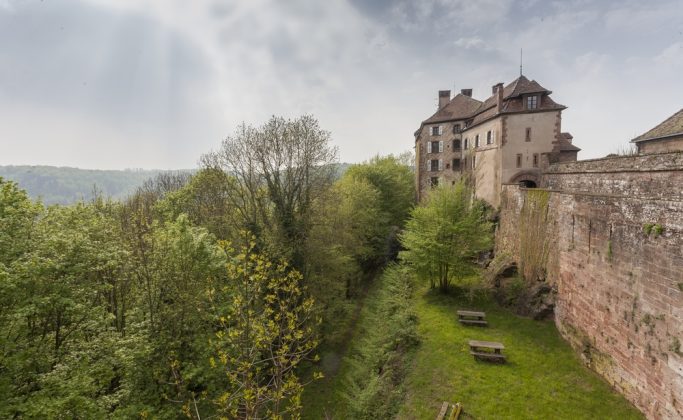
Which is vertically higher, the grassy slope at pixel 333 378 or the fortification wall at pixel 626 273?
the fortification wall at pixel 626 273

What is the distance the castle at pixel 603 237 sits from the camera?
942 centimetres

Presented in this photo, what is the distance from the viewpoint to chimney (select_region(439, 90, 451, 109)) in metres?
43.9

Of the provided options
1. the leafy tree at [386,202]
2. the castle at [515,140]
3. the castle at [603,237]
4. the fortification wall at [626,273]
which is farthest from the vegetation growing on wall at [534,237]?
the leafy tree at [386,202]

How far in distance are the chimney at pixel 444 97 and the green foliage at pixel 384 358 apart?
94.8 feet

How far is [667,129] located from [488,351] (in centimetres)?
2228

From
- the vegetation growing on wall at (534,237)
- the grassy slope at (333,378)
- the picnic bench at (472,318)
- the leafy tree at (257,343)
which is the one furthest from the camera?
the vegetation growing on wall at (534,237)

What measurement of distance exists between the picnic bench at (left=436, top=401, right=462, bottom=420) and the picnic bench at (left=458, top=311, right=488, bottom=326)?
22.7 ft

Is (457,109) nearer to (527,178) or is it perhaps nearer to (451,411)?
(527,178)

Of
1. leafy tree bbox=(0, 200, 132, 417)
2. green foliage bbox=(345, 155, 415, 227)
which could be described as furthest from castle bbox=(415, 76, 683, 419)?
leafy tree bbox=(0, 200, 132, 417)

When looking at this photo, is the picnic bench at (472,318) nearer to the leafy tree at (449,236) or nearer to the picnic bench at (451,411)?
the leafy tree at (449,236)

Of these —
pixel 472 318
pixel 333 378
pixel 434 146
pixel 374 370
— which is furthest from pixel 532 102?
pixel 333 378

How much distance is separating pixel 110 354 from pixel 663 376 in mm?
16061

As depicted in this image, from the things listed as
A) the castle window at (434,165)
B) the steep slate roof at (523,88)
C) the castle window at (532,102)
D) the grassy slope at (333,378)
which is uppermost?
the steep slate roof at (523,88)

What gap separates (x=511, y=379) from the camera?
42.7 feet
